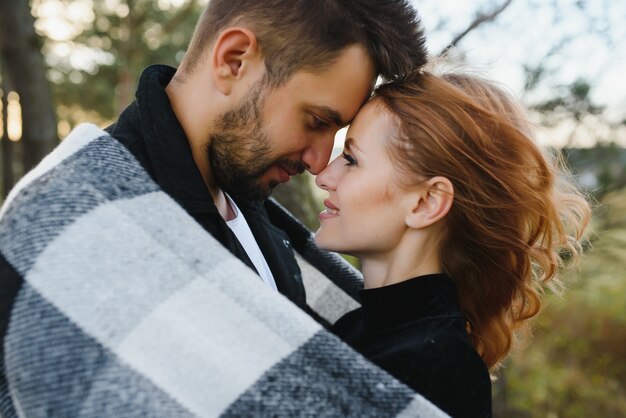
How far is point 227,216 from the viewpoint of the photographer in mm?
2010

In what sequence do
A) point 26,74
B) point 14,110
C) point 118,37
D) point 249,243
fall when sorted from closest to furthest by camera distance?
point 249,243 < point 26,74 < point 14,110 < point 118,37

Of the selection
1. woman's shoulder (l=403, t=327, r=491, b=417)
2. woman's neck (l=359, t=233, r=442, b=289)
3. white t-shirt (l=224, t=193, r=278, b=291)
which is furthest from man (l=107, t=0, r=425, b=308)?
woman's shoulder (l=403, t=327, r=491, b=417)

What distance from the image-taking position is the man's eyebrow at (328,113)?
5.66 feet

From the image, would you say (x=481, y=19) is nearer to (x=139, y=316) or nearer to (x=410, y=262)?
(x=410, y=262)

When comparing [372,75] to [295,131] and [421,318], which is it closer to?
[295,131]

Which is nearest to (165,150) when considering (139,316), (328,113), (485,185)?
(328,113)

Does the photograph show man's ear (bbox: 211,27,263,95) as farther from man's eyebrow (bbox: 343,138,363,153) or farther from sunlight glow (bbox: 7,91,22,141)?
sunlight glow (bbox: 7,91,22,141)

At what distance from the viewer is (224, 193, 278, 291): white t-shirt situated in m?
1.93

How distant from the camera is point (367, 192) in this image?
172cm

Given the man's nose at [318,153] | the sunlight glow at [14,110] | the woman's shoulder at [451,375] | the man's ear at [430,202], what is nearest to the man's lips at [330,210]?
the man's nose at [318,153]

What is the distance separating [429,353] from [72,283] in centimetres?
83

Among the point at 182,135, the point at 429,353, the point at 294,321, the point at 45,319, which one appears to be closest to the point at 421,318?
the point at 429,353

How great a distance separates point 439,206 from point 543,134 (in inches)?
19.7

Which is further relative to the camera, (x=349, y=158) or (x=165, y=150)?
(x=349, y=158)
